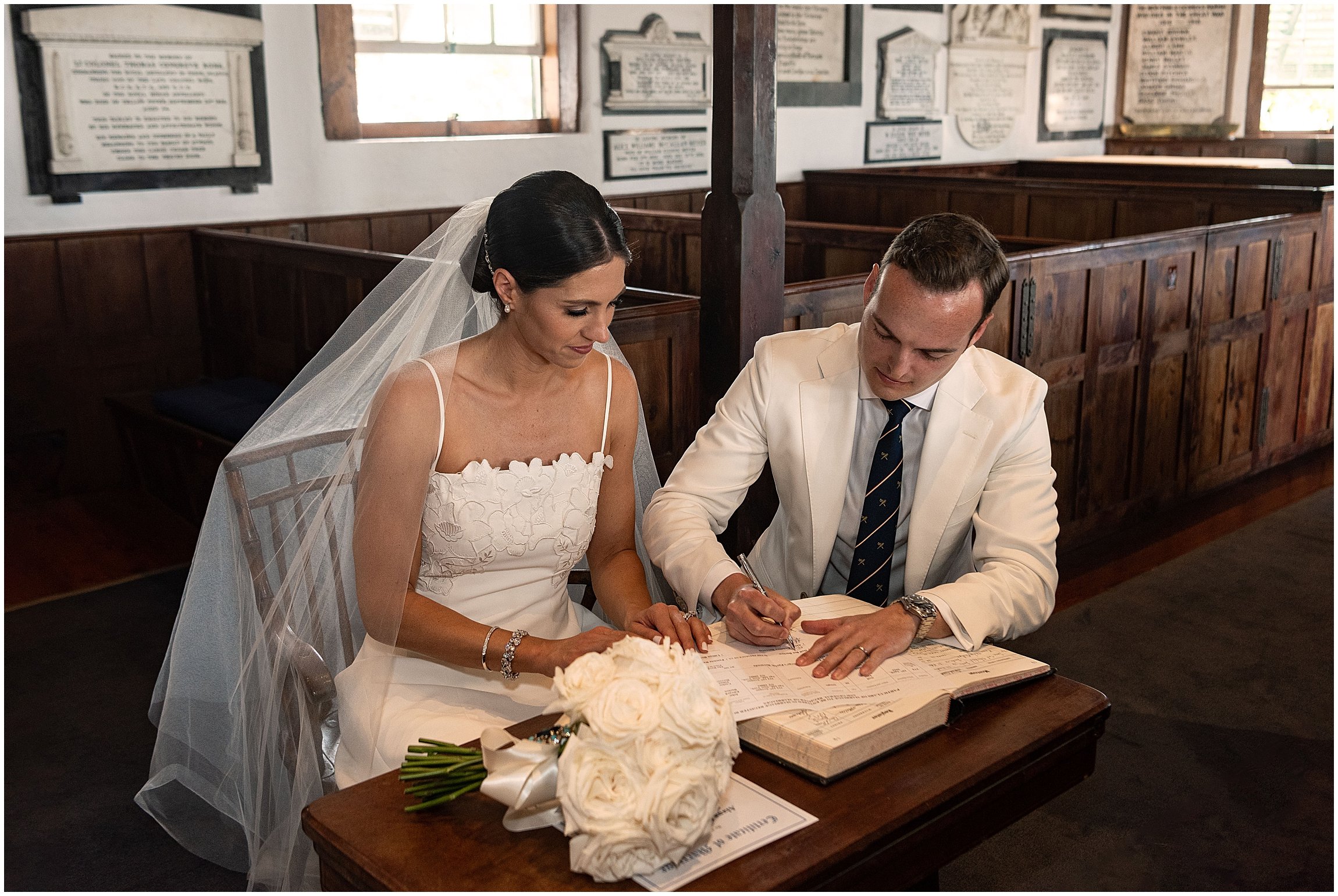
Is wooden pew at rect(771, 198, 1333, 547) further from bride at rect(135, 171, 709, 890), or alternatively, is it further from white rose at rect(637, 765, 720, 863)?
white rose at rect(637, 765, 720, 863)

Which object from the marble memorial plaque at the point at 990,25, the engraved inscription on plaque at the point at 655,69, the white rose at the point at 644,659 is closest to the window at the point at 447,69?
the engraved inscription on plaque at the point at 655,69

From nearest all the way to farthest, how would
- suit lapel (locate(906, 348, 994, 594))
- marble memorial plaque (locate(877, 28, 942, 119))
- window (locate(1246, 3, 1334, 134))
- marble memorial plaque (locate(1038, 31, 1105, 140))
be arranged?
suit lapel (locate(906, 348, 994, 594)) < marble memorial plaque (locate(877, 28, 942, 119)) < marble memorial plaque (locate(1038, 31, 1105, 140)) < window (locate(1246, 3, 1334, 134))

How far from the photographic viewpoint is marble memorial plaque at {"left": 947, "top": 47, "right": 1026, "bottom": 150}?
9.05m

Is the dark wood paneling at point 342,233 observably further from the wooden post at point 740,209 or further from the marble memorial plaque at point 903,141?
the marble memorial plaque at point 903,141

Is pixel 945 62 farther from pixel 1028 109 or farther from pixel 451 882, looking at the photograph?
pixel 451 882

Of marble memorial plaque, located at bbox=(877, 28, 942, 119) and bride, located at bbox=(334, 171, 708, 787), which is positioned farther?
marble memorial plaque, located at bbox=(877, 28, 942, 119)

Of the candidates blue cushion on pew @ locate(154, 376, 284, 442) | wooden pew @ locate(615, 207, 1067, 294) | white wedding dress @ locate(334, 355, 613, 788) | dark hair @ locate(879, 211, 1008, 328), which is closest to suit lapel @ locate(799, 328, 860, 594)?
dark hair @ locate(879, 211, 1008, 328)

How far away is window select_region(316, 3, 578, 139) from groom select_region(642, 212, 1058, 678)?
4.29 metres

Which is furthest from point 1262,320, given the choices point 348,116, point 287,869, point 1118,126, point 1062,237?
point 1118,126

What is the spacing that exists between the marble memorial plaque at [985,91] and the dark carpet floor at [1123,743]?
A: 5.43 metres

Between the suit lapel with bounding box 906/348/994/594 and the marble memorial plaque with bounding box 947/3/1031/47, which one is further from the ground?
the marble memorial plaque with bounding box 947/3/1031/47

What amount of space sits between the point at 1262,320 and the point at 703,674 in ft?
16.3

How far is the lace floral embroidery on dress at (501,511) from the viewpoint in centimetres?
210

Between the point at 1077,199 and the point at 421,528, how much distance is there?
15.5ft
